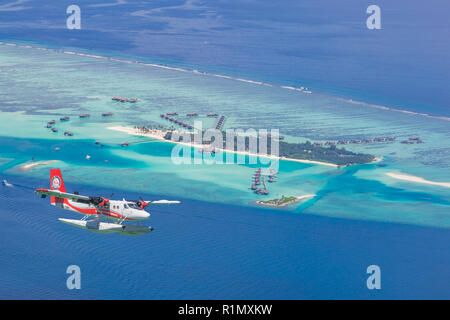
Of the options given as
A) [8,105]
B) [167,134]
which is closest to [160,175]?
[167,134]

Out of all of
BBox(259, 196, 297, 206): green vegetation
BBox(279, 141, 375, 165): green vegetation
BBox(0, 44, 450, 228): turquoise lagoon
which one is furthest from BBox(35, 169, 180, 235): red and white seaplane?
BBox(279, 141, 375, 165): green vegetation

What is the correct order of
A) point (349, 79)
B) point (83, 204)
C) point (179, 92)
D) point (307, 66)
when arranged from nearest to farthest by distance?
point (83, 204) < point (179, 92) < point (349, 79) < point (307, 66)

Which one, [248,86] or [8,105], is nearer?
[8,105]

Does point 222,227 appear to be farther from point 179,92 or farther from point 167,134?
point 179,92

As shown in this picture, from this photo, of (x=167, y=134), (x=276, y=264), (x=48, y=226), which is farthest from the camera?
(x=167, y=134)

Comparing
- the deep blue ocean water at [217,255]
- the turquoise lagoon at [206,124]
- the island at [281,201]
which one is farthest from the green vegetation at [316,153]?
the deep blue ocean water at [217,255]

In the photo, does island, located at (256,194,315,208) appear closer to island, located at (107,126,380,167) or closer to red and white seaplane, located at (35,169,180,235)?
island, located at (107,126,380,167)

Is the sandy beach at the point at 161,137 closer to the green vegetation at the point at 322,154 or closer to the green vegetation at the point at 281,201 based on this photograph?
the green vegetation at the point at 322,154
